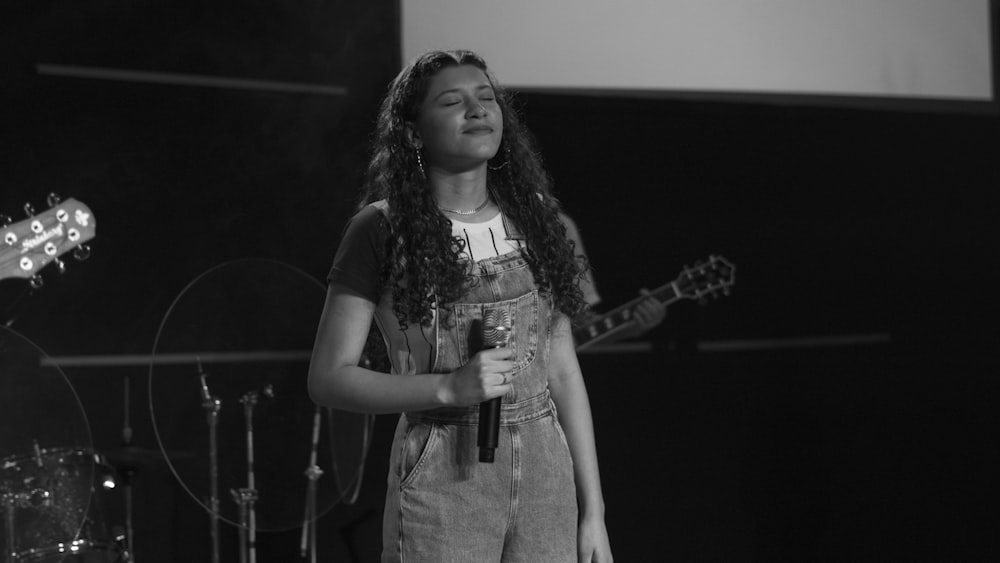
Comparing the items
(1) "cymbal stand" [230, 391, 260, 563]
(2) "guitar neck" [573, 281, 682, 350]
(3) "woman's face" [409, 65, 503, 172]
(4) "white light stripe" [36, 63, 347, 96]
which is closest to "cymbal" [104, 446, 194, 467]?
(1) "cymbal stand" [230, 391, 260, 563]

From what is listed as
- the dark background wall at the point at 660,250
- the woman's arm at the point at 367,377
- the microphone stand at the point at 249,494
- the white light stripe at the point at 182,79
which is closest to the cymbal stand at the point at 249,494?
the microphone stand at the point at 249,494

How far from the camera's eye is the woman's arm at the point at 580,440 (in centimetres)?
163

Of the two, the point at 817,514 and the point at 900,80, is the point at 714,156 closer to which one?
the point at 900,80

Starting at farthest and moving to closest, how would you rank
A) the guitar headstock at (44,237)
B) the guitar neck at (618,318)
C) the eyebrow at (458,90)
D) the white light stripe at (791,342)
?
the white light stripe at (791,342), the guitar neck at (618,318), the guitar headstock at (44,237), the eyebrow at (458,90)

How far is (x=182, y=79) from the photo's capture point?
3.25 metres

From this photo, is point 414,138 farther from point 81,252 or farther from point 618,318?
point 618,318

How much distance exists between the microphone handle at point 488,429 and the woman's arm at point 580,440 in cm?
21

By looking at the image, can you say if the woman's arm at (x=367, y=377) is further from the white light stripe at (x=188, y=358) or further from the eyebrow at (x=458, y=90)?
the white light stripe at (x=188, y=358)

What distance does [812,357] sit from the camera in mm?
3857

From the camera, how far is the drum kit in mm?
→ 2729

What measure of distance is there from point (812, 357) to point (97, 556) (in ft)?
8.02

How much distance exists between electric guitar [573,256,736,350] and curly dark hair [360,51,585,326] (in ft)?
5.94

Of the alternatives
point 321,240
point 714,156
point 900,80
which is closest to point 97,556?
point 321,240

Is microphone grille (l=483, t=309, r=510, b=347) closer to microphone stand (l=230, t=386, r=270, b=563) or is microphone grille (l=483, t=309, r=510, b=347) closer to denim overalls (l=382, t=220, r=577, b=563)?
denim overalls (l=382, t=220, r=577, b=563)
